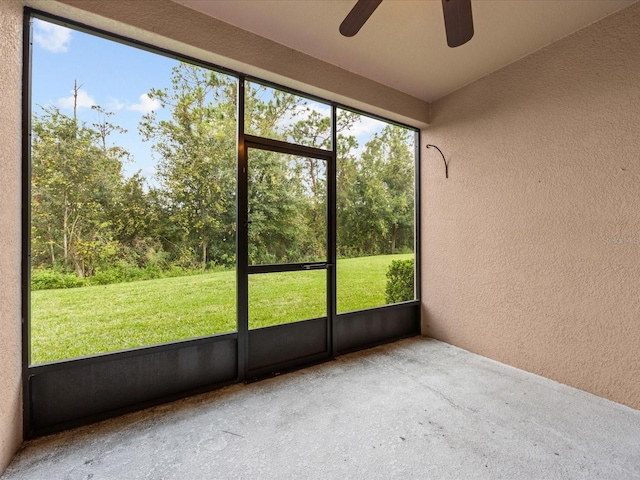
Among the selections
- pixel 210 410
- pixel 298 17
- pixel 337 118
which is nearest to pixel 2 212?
pixel 210 410

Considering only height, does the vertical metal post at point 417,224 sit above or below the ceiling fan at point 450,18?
below

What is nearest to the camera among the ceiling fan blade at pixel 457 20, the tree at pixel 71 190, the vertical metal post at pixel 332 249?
the ceiling fan blade at pixel 457 20

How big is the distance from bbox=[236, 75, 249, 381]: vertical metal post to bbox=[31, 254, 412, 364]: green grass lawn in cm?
8

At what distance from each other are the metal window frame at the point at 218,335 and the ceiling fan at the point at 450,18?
1.14 metres

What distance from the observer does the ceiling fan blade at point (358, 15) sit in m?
1.61

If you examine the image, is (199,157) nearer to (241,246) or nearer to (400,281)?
(241,246)

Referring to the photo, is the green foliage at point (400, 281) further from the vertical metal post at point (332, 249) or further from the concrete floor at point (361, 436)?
the concrete floor at point (361, 436)

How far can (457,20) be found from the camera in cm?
162

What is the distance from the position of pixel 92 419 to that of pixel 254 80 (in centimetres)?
287

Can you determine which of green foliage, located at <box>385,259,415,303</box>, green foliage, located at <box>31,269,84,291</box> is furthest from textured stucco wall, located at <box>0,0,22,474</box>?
green foliage, located at <box>385,259,415,303</box>

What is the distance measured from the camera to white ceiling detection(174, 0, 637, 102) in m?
2.12

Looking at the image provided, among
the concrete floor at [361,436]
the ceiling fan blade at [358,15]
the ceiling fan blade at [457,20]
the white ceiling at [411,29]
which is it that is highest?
the white ceiling at [411,29]

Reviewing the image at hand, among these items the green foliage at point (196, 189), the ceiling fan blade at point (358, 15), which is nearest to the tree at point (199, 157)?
the green foliage at point (196, 189)

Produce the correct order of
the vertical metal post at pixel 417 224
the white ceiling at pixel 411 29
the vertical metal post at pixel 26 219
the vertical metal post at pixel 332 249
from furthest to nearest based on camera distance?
the vertical metal post at pixel 417 224 < the vertical metal post at pixel 332 249 < the white ceiling at pixel 411 29 < the vertical metal post at pixel 26 219
